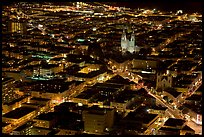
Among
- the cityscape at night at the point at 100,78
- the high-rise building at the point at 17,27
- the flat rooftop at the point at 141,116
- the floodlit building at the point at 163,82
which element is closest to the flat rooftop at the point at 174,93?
the cityscape at night at the point at 100,78

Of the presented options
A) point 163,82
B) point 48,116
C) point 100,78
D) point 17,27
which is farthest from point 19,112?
point 17,27

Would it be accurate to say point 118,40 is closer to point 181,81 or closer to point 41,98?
point 181,81

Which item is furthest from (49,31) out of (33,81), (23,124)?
(23,124)

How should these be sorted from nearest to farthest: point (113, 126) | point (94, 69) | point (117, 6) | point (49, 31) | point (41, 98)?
point (113, 126) → point (41, 98) → point (94, 69) → point (49, 31) → point (117, 6)

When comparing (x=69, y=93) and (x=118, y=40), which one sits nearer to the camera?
(x=69, y=93)

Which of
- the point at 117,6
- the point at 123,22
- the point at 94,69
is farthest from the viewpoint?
the point at 117,6

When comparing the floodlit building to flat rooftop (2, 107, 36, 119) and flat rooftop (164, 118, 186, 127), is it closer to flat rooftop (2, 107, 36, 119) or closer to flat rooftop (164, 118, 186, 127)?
flat rooftop (164, 118, 186, 127)

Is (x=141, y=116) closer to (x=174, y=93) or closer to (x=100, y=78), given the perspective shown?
(x=174, y=93)
